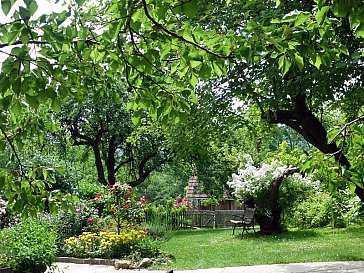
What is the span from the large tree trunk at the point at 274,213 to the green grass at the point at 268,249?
0.39 meters

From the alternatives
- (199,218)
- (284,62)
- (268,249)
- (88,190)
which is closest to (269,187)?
(268,249)

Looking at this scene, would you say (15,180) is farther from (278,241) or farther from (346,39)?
(278,241)

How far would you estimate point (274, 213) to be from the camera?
1223 centimetres

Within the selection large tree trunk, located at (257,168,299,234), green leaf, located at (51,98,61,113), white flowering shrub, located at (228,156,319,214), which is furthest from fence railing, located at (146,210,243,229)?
green leaf, located at (51,98,61,113)

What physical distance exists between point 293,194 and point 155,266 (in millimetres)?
5556

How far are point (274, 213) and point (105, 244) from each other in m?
5.18

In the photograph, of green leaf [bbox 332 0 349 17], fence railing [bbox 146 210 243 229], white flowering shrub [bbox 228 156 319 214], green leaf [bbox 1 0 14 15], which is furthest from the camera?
fence railing [bbox 146 210 243 229]

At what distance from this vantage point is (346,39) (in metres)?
5.40

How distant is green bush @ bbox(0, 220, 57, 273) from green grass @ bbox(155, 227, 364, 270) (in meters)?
2.35

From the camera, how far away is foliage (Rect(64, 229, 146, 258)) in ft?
29.5

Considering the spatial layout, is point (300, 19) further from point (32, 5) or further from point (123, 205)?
point (123, 205)

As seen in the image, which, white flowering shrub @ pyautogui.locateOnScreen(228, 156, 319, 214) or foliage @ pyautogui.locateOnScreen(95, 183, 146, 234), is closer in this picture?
foliage @ pyautogui.locateOnScreen(95, 183, 146, 234)

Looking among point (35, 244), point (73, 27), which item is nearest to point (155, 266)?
point (35, 244)

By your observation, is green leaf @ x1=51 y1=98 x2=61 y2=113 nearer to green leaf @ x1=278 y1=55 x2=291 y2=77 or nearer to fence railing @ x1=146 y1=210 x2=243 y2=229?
green leaf @ x1=278 y1=55 x2=291 y2=77
